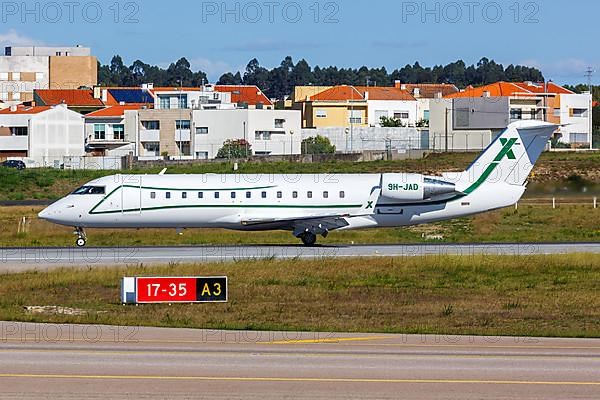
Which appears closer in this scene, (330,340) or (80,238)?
(330,340)

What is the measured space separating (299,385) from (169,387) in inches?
78.5

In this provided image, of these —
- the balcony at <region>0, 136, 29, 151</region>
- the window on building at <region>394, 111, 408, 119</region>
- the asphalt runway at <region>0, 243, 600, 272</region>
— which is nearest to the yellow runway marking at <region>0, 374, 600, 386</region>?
the asphalt runway at <region>0, 243, 600, 272</region>

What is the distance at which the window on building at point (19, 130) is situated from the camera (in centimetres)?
12462

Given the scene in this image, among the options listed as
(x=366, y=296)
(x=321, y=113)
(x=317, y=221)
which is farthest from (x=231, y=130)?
(x=366, y=296)

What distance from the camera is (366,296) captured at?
101 ft

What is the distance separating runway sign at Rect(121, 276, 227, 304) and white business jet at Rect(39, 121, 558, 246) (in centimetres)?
1529

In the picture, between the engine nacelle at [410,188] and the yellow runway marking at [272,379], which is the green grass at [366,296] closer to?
the yellow runway marking at [272,379]

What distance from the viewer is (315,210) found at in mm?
44750

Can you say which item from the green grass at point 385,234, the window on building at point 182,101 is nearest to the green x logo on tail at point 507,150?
the green grass at point 385,234

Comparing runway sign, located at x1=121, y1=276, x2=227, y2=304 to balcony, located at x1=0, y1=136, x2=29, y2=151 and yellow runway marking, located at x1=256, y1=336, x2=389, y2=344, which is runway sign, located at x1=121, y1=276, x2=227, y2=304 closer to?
yellow runway marking, located at x1=256, y1=336, x2=389, y2=344

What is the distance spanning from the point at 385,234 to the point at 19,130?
82.8 metres

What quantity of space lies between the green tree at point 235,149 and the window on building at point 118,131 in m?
17.4

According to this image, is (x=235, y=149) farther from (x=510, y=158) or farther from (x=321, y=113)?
(x=510, y=158)

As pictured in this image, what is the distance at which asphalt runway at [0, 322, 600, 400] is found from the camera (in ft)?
54.9
